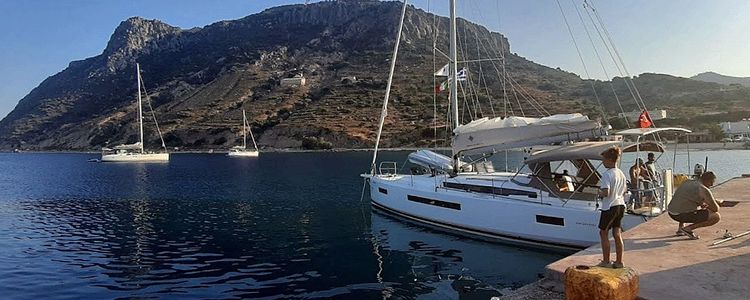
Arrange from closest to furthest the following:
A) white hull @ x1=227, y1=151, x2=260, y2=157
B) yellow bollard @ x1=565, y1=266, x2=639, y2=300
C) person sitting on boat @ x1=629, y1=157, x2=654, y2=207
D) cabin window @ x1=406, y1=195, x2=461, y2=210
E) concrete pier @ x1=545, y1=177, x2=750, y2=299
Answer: yellow bollard @ x1=565, y1=266, x2=639, y2=300 < concrete pier @ x1=545, y1=177, x2=750, y2=299 < person sitting on boat @ x1=629, y1=157, x2=654, y2=207 < cabin window @ x1=406, y1=195, x2=461, y2=210 < white hull @ x1=227, y1=151, x2=260, y2=157

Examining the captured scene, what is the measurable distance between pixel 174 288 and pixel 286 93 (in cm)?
15354

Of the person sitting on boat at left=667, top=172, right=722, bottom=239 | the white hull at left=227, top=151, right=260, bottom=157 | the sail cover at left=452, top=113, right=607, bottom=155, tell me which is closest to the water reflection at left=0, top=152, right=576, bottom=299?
the sail cover at left=452, top=113, right=607, bottom=155

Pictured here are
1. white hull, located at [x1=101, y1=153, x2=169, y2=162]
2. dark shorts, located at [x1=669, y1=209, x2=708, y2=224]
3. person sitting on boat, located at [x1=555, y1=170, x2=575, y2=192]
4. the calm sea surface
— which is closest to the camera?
dark shorts, located at [x1=669, y1=209, x2=708, y2=224]

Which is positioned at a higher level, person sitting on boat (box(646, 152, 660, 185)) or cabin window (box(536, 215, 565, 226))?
person sitting on boat (box(646, 152, 660, 185))

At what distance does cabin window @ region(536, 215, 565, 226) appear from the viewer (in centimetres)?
1602

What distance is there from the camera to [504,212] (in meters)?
17.6

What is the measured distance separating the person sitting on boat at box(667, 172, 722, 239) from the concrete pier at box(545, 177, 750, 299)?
35cm

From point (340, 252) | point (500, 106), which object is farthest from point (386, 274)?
point (500, 106)

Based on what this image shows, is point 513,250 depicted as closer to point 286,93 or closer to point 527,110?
point 527,110

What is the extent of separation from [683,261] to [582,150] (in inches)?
303

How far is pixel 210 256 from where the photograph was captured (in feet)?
58.3

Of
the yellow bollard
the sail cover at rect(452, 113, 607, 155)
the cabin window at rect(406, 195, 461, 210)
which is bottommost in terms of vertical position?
the cabin window at rect(406, 195, 461, 210)

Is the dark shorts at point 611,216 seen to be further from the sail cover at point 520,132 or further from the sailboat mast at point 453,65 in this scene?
the sailboat mast at point 453,65

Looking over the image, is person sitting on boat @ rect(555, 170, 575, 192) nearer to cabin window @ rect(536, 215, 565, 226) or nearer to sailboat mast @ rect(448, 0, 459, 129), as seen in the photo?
cabin window @ rect(536, 215, 565, 226)
